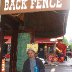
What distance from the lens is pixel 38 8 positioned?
593cm

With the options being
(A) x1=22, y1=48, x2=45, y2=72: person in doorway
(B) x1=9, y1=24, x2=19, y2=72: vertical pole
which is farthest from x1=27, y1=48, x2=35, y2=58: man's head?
(B) x1=9, y1=24, x2=19, y2=72: vertical pole

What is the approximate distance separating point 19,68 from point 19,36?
3.52 feet

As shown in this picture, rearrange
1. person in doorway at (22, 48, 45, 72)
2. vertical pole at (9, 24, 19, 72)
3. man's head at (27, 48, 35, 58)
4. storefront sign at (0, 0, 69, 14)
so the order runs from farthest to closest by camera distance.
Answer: vertical pole at (9, 24, 19, 72) < person in doorway at (22, 48, 45, 72) < man's head at (27, 48, 35, 58) < storefront sign at (0, 0, 69, 14)

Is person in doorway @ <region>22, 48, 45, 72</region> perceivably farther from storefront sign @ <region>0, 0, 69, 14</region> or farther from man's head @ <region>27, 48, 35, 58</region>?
storefront sign @ <region>0, 0, 69, 14</region>

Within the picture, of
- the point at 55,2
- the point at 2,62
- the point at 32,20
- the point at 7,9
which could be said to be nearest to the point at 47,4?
the point at 55,2

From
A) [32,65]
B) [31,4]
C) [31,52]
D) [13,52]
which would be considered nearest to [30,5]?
[31,4]

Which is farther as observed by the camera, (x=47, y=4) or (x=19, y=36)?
(x=19, y=36)

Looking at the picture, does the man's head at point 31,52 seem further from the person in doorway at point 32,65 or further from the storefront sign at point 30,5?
the storefront sign at point 30,5

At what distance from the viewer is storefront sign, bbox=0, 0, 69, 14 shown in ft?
19.1

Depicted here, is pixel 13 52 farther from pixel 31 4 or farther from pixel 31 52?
pixel 31 4

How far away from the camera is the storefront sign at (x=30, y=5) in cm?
583

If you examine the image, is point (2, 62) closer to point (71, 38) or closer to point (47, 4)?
point (47, 4)

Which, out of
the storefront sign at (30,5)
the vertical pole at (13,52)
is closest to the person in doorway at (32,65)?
the storefront sign at (30,5)

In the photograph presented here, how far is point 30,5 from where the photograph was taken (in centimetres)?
596
